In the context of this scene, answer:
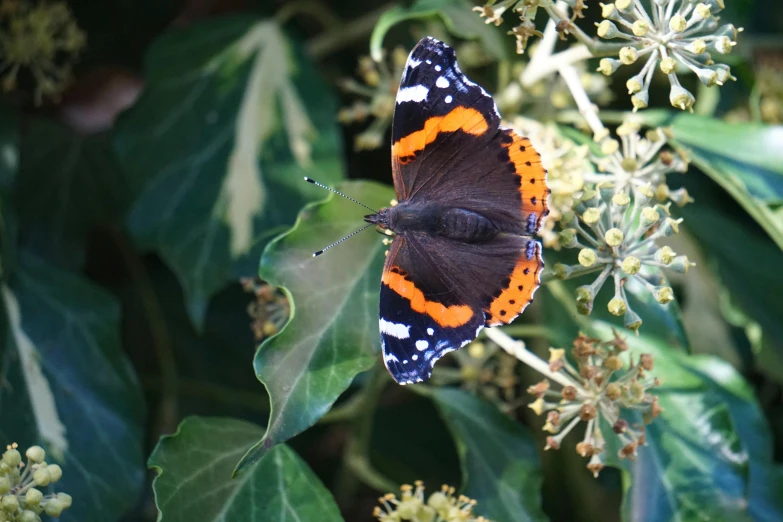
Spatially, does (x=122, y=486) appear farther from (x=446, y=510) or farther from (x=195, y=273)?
(x=446, y=510)

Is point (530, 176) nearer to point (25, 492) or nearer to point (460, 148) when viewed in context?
point (460, 148)

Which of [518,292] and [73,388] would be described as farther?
[73,388]

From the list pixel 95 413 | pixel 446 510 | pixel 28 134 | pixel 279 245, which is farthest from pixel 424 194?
pixel 28 134

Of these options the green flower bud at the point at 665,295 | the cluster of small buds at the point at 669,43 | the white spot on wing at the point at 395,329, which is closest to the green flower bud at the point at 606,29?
the cluster of small buds at the point at 669,43

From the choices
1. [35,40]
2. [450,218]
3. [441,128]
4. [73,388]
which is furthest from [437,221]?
[35,40]

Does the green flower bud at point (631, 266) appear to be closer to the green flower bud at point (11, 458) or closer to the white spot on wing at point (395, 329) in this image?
the white spot on wing at point (395, 329)

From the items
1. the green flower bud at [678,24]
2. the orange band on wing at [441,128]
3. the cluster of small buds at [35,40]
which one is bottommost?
the orange band on wing at [441,128]

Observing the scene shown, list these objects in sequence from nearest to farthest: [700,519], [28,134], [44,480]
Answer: [44,480] → [700,519] → [28,134]
